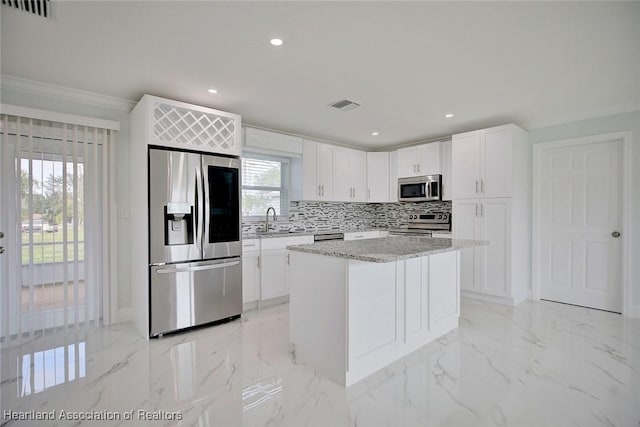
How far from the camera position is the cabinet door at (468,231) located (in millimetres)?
4070

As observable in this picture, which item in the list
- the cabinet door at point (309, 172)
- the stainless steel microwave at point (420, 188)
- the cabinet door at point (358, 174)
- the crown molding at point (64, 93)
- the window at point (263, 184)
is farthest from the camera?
the cabinet door at point (358, 174)

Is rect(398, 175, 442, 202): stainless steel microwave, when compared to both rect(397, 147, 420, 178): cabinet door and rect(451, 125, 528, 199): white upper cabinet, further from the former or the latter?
rect(451, 125, 528, 199): white upper cabinet

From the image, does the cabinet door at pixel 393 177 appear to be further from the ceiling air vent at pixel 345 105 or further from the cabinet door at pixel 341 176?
the ceiling air vent at pixel 345 105

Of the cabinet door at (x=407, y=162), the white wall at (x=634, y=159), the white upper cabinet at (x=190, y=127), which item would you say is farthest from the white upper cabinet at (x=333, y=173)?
the white wall at (x=634, y=159)

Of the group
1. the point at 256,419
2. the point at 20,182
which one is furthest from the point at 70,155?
the point at 256,419

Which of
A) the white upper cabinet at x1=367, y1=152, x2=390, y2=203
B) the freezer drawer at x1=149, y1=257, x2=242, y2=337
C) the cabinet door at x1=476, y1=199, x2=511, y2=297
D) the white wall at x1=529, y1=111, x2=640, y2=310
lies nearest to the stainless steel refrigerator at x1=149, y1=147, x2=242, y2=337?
the freezer drawer at x1=149, y1=257, x2=242, y2=337

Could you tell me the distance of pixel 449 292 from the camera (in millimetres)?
2953

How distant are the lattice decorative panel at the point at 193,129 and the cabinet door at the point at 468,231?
299 centimetres

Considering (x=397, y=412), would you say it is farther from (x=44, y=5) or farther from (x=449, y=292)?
(x=44, y=5)

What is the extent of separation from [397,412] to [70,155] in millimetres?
3525

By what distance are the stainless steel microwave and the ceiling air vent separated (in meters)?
1.89

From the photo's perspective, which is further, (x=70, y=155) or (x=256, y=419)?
(x=70, y=155)

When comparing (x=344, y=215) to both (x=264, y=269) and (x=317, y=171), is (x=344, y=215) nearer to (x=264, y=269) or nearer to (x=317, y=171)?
(x=317, y=171)

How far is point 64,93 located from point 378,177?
4.17m
